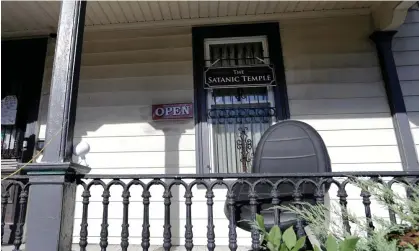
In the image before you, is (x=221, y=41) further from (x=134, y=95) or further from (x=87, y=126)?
(x=87, y=126)

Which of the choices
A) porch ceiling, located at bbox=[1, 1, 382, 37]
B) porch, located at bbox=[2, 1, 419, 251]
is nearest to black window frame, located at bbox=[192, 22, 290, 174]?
porch, located at bbox=[2, 1, 419, 251]

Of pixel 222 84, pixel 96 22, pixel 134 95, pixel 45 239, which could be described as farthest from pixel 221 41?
pixel 45 239

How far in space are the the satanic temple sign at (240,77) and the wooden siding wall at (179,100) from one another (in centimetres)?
21

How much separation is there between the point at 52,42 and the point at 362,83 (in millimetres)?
3528

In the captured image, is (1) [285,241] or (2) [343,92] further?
(2) [343,92]

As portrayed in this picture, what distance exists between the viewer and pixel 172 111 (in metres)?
3.05

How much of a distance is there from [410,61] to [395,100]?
56 cm

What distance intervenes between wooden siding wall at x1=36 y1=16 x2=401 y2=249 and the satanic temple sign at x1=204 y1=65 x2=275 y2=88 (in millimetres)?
211

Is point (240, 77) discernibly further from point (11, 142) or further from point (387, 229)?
point (11, 142)

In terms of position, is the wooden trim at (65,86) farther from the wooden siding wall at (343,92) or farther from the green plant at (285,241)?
the wooden siding wall at (343,92)

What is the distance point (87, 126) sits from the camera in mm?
3133

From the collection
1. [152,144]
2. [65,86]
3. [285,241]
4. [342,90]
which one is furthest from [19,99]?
[342,90]

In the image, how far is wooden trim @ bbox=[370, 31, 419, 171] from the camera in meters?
2.74

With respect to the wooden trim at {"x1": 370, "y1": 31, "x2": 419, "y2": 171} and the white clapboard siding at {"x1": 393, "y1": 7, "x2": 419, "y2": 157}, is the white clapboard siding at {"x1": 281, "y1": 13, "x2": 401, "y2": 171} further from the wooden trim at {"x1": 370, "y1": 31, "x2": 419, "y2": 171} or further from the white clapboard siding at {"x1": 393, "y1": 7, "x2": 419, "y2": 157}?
the white clapboard siding at {"x1": 393, "y1": 7, "x2": 419, "y2": 157}
